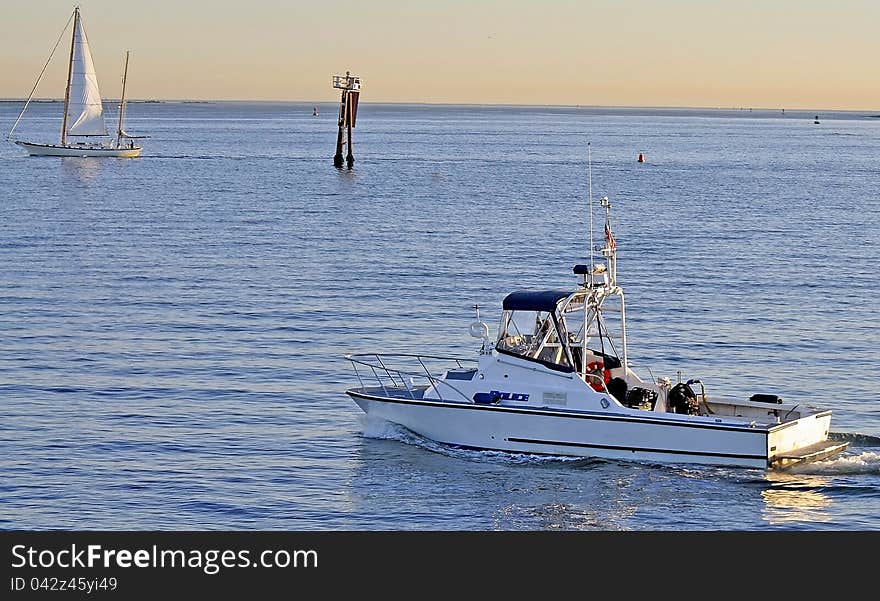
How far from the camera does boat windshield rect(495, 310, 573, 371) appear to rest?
26.6 meters

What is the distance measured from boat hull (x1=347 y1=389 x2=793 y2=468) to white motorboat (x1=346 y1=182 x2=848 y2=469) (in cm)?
2

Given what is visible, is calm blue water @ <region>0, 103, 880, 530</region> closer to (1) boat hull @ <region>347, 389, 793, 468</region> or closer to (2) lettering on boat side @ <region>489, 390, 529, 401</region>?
(1) boat hull @ <region>347, 389, 793, 468</region>

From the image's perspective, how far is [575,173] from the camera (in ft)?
402

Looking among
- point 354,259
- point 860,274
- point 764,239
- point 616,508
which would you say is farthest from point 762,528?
point 764,239

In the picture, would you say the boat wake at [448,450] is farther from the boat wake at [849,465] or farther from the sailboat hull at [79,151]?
the sailboat hull at [79,151]

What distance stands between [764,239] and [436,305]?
27610 mm

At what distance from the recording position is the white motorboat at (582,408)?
2527cm

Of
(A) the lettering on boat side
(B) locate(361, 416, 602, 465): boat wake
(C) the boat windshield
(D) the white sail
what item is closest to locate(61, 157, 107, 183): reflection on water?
(D) the white sail

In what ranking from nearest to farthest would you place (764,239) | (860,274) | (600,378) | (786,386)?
(600,378), (786,386), (860,274), (764,239)

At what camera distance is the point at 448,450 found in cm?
2703

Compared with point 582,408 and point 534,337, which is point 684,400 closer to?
point 582,408

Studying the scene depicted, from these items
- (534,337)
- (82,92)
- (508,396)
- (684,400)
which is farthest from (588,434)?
(82,92)

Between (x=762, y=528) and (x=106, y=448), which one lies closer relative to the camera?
(x=762, y=528)
